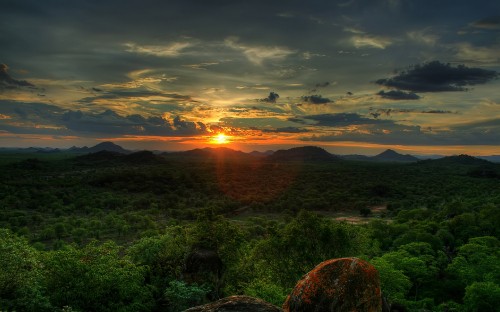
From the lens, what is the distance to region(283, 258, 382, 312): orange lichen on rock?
14.4m

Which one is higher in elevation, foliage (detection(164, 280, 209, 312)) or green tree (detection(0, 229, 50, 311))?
green tree (detection(0, 229, 50, 311))

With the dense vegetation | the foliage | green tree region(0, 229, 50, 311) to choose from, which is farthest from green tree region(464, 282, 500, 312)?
green tree region(0, 229, 50, 311)

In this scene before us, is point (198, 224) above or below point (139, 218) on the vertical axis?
above

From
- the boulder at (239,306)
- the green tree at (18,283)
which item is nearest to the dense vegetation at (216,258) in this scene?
the green tree at (18,283)

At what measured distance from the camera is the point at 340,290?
568 inches

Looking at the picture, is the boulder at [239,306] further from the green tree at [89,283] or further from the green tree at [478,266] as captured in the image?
the green tree at [478,266]

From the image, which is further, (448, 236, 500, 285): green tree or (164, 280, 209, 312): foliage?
(448, 236, 500, 285): green tree

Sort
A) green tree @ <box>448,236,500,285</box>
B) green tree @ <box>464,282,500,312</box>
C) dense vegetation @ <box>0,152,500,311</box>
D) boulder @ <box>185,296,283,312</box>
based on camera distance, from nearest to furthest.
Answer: boulder @ <box>185,296,283,312</box>, dense vegetation @ <box>0,152,500,311</box>, green tree @ <box>464,282,500,312</box>, green tree @ <box>448,236,500,285</box>

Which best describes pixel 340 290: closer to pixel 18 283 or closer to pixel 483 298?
pixel 18 283

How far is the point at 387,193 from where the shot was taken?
126 metres

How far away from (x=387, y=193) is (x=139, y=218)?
88.4m

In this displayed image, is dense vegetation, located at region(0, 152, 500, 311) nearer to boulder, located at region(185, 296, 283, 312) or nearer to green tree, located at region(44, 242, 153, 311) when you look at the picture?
green tree, located at region(44, 242, 153, 311)

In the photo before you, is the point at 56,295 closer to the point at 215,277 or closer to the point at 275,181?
the point at 215,277

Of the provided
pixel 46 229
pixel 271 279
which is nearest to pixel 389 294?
pixel 271 279
